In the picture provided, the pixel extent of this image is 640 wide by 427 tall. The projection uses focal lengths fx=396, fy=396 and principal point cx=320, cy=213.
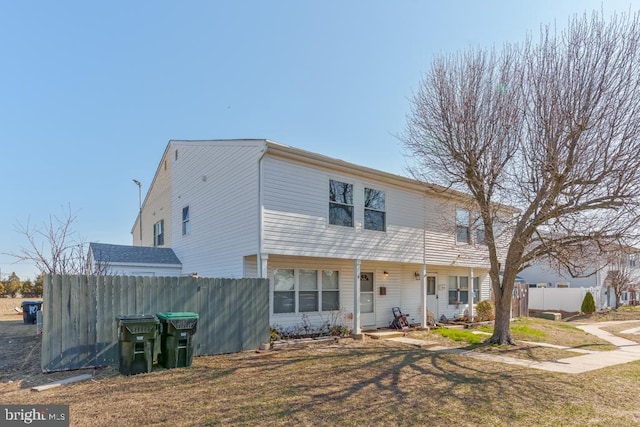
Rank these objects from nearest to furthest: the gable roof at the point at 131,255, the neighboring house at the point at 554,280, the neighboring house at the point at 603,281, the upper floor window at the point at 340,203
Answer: the upper floor window at the point at 340,203 < the gable roof at the point at 131,255 < the neighboring house at the point at 603,281 < the neighboring house at the point at 554,280

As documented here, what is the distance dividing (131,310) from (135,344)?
109cm

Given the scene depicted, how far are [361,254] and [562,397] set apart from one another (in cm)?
678

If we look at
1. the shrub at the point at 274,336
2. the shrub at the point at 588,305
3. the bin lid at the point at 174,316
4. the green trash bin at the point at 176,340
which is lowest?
the shrub at the point at 588,305

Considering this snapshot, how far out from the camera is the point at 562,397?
20.8ft

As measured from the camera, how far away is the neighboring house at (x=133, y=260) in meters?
13.7

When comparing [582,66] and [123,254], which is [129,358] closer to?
[123,254]

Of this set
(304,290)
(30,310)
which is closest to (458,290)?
(304,290)

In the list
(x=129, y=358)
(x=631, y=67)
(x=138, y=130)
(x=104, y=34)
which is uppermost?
(x=104, y=34)

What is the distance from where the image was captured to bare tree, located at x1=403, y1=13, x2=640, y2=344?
9164 mm

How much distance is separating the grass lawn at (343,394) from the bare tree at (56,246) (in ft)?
17.8

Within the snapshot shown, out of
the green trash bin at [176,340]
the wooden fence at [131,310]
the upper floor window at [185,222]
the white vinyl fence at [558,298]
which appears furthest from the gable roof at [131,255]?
the white vinyl fence at [558,298]

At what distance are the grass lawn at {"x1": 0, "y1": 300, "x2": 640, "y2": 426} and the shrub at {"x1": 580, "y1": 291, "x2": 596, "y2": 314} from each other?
19677mm

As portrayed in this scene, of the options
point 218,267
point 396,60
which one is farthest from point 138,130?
point 396,60

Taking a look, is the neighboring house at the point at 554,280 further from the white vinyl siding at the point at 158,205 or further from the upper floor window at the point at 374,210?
the white vinyl siding at the point at 158,205
